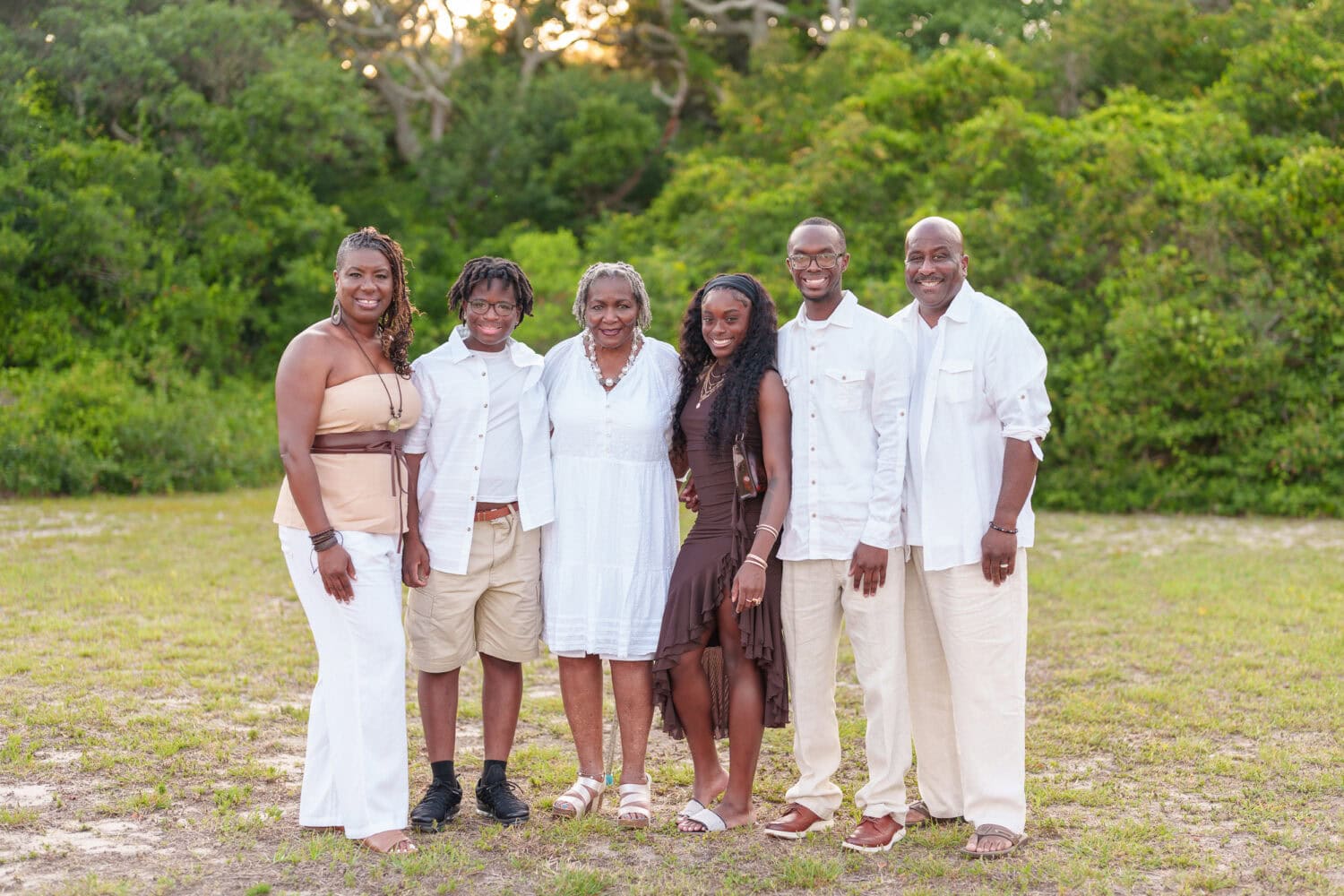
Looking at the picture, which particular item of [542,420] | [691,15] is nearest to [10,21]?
[691,15]

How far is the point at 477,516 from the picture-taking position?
4.71 metres

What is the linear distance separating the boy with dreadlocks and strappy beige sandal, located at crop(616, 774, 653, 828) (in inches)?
14.4

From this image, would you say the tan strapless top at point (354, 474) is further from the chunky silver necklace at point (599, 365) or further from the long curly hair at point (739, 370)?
the long curly hair at point (739, 370)

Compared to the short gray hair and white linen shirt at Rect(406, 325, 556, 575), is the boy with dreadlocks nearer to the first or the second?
white linen shirt at Rect(406, 325, 556, 575)

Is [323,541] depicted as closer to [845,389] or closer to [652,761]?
[845,389]

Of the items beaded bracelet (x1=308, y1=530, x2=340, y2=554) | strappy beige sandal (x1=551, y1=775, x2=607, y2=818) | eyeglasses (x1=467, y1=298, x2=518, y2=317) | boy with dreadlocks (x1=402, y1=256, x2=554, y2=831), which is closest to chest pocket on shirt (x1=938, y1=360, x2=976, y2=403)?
boy with dreadlocks (x1=402, y1=256, x2=554, y2=831)

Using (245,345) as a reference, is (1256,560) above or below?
below

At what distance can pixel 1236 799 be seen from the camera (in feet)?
16.3

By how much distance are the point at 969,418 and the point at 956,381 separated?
0.43 ft

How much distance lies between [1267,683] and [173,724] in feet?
17.2

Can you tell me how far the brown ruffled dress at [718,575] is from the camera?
454cm

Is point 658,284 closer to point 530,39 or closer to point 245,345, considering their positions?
point 245,345

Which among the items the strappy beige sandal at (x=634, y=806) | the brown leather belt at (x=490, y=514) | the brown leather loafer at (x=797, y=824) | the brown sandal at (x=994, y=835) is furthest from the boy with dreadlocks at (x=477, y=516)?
the brown sandal at (x=994, y=835)

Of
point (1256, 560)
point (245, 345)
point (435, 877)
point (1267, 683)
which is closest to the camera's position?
point (435, 877)
